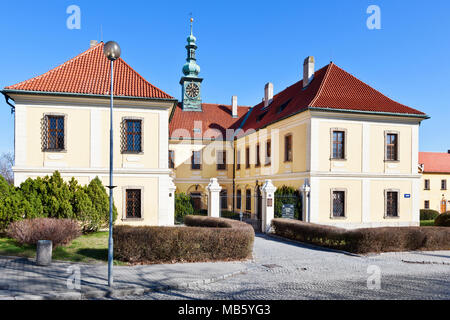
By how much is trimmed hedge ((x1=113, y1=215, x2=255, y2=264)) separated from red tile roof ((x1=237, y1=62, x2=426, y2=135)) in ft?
38.3

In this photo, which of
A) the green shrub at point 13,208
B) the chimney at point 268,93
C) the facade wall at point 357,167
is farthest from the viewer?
the chimney at point 268,93

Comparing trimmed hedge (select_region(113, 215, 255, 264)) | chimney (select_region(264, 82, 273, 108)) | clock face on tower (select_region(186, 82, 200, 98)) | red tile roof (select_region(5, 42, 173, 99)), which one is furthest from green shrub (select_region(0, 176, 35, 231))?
clock face on tower (select_region(186, 82, 200, 98))

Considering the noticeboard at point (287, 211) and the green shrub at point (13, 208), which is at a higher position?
the green shrub at point (13, 208)

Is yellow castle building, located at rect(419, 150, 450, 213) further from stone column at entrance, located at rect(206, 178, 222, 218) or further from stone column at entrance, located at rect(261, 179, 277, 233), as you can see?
stone column at entrance, located at rect(206, 178, 222, 218)

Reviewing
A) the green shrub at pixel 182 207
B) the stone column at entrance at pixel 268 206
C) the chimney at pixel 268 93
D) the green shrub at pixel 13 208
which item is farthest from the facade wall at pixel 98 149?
the chimney at pixel 268 93

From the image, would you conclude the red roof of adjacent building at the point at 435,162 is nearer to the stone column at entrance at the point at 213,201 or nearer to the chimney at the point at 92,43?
the stone column at entrance at the point at 213,201

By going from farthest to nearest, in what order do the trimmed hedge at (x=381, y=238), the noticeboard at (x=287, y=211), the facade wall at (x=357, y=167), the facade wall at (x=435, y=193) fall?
the facade wall at (x=435, y=193) → the facade wall at (x=357, y=167) → the noticeboard at (x=287, y=211) → the trimmed hedge at (x=381, y=238)

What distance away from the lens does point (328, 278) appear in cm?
966

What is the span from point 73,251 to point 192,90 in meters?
29.0

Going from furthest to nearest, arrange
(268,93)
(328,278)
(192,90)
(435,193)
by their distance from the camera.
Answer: (435,193), (192,90), (268,93), (328,278)

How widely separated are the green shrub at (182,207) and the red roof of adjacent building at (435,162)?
1349 inches

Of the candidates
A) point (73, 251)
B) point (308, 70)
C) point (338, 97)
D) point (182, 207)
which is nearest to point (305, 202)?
point (338, 97)

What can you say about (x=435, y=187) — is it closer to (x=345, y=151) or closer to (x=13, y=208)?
(x=345, y=151)

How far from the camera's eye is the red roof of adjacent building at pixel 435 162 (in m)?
45.4
